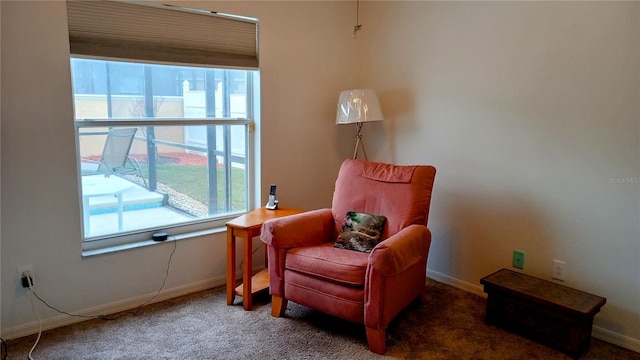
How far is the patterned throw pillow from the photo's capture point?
8.67 feet

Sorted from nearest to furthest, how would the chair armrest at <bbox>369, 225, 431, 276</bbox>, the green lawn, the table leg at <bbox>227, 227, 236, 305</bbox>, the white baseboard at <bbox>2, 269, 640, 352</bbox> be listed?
the chair armrest at <bbox>369, 225, 431, 276</bbox> < the white baseboard at <bbox>2, 269, 640, 352</bbox> < the table leg at <bbox>227, 227, 236, 305</bbox> < the green lawn

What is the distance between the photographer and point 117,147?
8.93ft

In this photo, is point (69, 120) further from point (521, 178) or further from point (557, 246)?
point (557, 246)

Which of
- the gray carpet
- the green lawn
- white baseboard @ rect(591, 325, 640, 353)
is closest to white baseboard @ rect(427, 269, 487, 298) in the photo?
the gray carpet

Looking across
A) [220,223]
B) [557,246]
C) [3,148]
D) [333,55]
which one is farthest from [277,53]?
[557,246]

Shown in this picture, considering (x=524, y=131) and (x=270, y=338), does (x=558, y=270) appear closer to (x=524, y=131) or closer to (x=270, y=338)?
(x=524, y=131)

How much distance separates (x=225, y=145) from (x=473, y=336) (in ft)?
6.60

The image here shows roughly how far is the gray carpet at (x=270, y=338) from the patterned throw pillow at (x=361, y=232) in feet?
1.46

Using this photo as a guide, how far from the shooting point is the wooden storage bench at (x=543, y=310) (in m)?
2.25

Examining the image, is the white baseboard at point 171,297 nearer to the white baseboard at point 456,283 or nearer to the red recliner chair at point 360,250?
the white baseboard at point 456,283

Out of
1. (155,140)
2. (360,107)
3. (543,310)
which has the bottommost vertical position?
(543,310)

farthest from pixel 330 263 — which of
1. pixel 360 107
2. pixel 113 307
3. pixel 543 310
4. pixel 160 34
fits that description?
pixel 160 34

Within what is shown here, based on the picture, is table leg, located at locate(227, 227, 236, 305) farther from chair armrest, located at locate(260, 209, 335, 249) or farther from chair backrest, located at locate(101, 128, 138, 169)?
chair backrest, located at locate(101, 128, 138, 169)

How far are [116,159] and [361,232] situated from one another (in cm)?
154
